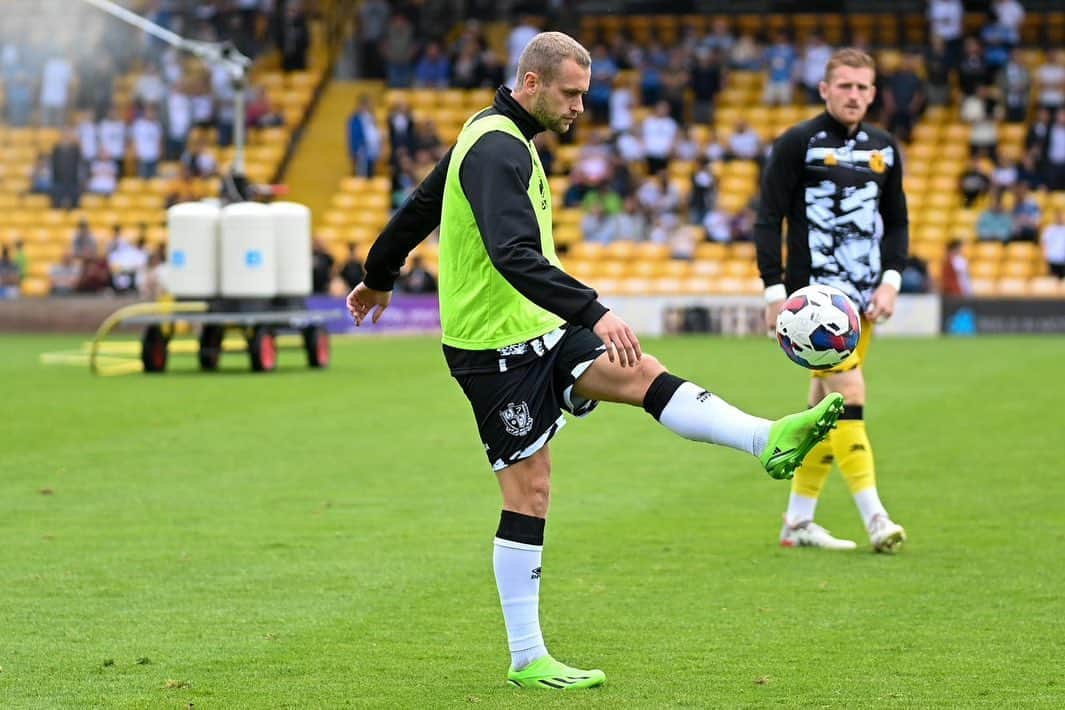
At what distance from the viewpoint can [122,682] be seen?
19.6ft

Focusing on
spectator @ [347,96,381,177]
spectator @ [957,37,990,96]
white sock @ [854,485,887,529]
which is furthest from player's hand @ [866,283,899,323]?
spectator @ [347,96,381,177]

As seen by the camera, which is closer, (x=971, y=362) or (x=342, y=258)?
(x=971, y=362)

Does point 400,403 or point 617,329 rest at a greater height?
point 617,329

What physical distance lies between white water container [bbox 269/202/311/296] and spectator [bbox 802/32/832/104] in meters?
13.4

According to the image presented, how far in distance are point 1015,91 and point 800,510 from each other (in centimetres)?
2476

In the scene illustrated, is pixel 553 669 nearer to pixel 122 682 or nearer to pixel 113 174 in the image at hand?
pixel 122 682

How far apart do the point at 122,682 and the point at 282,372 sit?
1560 centimetres

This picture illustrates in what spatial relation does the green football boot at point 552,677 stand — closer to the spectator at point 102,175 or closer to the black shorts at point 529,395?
the black shorts at point 529,395

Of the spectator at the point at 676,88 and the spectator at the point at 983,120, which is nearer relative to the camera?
the spectator at the point at 983,120

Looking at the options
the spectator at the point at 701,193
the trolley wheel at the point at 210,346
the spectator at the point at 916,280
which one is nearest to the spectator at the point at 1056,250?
the spectator at the point at 916,280

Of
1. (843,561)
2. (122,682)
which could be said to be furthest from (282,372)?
(122,682)

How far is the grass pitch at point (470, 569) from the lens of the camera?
600cm

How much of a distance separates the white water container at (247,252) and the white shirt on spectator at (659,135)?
12273 millimetres

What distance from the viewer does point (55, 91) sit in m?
36.4
